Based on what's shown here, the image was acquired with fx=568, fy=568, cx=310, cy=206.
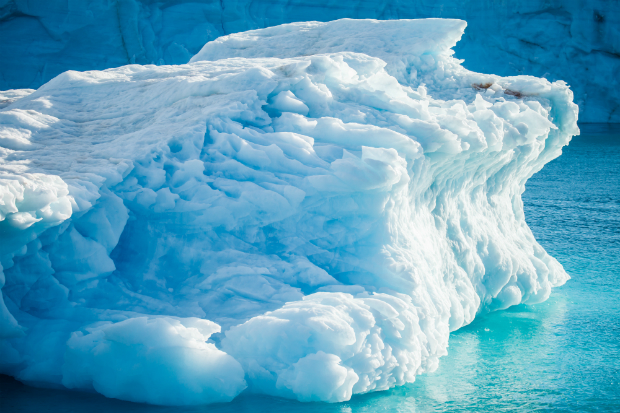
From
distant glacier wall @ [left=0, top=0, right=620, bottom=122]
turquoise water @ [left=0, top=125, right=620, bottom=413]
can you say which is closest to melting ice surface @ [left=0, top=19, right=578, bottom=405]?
turquoise water @ [left=0, top=125, right=620, bottom=413]

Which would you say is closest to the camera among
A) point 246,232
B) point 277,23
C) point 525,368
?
point 246,232

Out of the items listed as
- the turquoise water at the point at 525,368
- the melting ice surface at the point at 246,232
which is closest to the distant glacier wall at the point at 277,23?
the melting ice surface at the point at 246,232

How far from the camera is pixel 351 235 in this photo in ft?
10.7

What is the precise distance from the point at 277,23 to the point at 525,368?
568 inches

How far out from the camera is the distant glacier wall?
13250 mm

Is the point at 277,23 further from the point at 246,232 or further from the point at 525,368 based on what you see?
the point at 525,368

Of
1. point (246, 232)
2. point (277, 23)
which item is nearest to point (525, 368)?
point (246, 232)

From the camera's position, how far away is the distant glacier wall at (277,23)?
43.5ft

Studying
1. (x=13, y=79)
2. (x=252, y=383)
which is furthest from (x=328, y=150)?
(x=13, y=79)

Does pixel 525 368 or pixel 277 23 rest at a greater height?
pixel 277 23

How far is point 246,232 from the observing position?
3.21 metres

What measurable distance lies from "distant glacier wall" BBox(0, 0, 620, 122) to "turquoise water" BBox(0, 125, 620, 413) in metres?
11.7

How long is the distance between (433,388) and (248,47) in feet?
13.0

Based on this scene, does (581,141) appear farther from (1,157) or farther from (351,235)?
(1,157)
